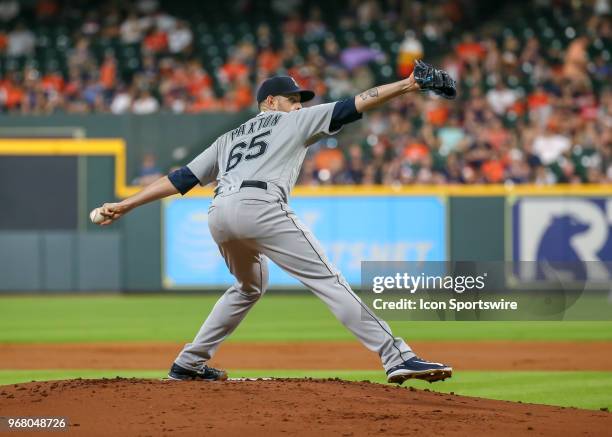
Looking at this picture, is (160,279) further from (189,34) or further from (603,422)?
(603,422)

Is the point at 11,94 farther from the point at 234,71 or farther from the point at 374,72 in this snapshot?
the point at 374,72

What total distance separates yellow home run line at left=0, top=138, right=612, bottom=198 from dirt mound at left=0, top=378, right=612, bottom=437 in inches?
397

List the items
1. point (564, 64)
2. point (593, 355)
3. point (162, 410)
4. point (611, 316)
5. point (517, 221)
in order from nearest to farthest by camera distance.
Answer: point (162, 410) → point (593, 355) → point (611, 316) → point (517, 221) → point (564, 64)

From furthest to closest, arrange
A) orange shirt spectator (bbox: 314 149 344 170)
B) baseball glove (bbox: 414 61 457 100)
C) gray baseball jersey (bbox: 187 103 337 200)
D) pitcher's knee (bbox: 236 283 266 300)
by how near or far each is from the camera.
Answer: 1. orange shirt spectator (bbox: 314 149 344 170)
2. pitcher's knee (bbox: 236 283 266 300)
3. gray baseball jersey (bbox: 187 103 337 200)
4. baseball glove (bbox: 414 61 457 100)

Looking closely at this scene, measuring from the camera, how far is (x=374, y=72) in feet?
61.0

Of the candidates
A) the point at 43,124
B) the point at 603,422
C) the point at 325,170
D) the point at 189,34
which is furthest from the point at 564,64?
the point at 603,422

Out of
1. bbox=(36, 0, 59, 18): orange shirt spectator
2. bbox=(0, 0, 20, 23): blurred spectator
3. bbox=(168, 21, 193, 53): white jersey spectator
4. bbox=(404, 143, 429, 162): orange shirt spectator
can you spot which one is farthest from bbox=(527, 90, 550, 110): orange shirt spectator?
bbox=(0, 0, 20, 23): blurred spectator

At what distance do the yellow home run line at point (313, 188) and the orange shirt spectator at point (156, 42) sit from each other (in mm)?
2599

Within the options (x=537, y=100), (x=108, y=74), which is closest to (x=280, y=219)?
(x=537, y=100)

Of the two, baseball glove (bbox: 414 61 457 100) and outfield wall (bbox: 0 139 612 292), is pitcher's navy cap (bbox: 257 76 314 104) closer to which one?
baseball glove (bbox: 414 61 457 100)

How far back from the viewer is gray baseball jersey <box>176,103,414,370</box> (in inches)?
235

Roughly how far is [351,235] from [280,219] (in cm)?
1032

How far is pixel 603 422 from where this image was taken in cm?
553

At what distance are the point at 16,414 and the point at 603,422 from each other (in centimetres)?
293
